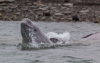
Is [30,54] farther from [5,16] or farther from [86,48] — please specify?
[5,16]

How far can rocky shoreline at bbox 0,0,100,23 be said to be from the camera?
69.5 ft

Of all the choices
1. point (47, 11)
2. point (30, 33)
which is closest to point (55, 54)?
point (30, 33)

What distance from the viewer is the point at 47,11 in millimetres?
21891

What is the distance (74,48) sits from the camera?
35.3 ft

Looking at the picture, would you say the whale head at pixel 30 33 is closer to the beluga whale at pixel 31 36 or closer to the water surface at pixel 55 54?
the beluga whale at pixel 31 36

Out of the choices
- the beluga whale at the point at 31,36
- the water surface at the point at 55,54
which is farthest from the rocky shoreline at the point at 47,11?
the beluga whale at the point at 31,36

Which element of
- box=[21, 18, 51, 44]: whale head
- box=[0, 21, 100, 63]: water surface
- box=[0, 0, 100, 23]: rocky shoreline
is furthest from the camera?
box=[0, 0, 100, 23]: rocky shoreline

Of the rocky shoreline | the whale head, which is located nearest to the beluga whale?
the whale head

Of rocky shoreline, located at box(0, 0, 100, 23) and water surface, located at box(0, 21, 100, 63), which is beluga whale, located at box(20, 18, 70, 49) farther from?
rocky shoreline, located at box(0, 0, 100, 23)

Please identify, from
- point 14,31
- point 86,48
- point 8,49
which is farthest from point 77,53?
point 14,31

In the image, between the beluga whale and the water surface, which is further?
the beluga whale

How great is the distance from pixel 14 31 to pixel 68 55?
23.2ft

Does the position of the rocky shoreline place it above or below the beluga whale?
below

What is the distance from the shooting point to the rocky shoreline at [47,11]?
2119 cm
